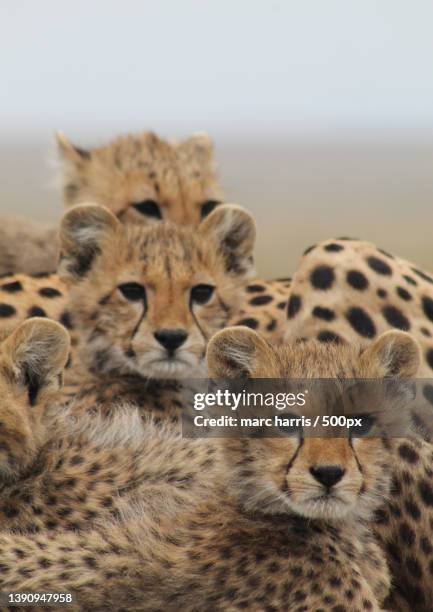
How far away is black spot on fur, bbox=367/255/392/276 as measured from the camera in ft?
13.1

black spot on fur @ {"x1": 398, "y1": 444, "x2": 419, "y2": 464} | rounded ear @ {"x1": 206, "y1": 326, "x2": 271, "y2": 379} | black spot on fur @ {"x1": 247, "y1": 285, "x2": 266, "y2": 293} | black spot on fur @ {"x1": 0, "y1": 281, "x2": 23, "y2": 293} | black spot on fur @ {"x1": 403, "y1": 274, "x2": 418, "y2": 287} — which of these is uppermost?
rounded ear @ {"x1": 206, "y1": 326, "x2": 271, "y2": 379}

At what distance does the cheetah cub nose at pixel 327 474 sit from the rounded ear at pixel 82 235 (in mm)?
1328

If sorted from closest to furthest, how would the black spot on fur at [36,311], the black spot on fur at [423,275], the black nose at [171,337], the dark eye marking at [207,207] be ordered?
the black nose at [171,337]
the black spot on fur at [36,311]
the black spot on fur at [423,275]
the dark eye marking at [207,207]

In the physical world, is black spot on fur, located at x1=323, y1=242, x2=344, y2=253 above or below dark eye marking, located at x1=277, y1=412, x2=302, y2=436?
below

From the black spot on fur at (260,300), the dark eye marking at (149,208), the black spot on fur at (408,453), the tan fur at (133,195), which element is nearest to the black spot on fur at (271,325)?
the tan fur at (133,195)

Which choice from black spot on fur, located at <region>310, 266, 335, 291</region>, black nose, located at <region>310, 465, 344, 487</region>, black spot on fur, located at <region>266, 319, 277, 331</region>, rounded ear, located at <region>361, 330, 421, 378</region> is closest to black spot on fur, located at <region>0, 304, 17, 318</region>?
black spot on fur, located at <region>266, 319, 277, 331</region>

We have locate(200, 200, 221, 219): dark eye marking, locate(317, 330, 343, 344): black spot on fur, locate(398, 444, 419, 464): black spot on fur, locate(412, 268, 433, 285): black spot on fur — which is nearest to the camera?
locate(398, 444, 419, 464): black spot on fur

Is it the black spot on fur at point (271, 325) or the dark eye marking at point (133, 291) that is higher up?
the dark eye marking at point (133, 291)

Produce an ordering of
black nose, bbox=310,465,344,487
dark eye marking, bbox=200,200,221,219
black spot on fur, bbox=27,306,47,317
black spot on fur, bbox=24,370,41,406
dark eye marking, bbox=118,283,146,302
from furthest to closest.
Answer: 1. dark eye marking, bbox=200,200,221,219
2. black spot on fur, bbox=27,306,47,317
3. dark eye marking, bbox=118,283,146,302
4. black spot on fur, bbox=24,370,41,406
5. black nose, bbox=310,465,344,487

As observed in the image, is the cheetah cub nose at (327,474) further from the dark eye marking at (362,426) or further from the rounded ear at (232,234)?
the rounded ear at (232,234)

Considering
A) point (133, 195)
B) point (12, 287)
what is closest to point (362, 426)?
point (12, 287)

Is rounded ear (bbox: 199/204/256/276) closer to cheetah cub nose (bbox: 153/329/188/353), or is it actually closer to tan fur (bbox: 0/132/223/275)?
cheetah cub nose (bbox: 153/329/188/353)

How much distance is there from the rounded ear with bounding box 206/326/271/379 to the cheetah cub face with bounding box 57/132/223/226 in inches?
61.9

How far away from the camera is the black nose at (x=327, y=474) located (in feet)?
8.38
